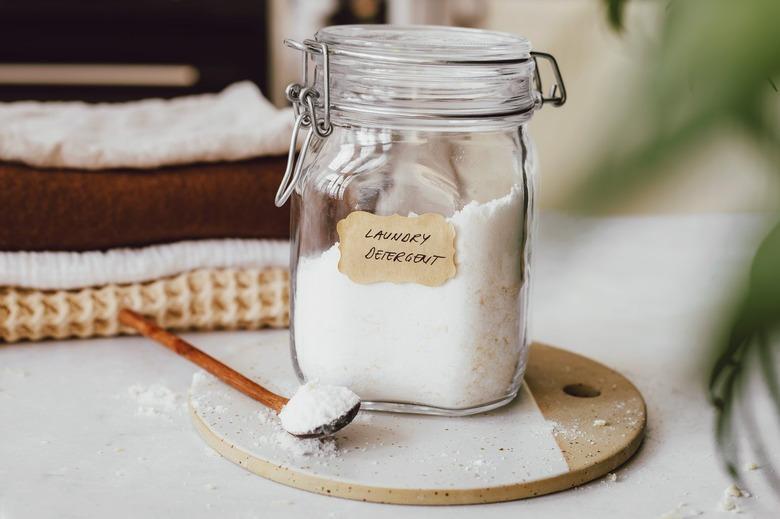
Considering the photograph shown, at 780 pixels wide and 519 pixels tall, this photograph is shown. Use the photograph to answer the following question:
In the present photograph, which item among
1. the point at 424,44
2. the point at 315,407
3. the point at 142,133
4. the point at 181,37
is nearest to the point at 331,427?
the point at 315,407

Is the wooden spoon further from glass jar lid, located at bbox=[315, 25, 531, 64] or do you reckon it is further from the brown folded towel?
glass jar lid, located at bbox=[315, 25, 531, 64]

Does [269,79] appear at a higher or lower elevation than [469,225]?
lower

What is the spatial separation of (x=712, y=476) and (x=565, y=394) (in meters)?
0.13

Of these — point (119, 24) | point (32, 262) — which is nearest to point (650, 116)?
point (32, 262)

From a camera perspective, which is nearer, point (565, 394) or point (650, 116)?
point (650, 116)

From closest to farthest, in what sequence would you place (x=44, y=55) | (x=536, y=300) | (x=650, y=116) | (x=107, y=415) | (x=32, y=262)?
(x=650, y=116) → (x=107, y=415) → (x=32, y=262) → (x=536, y=300) → (x=44, y=55)

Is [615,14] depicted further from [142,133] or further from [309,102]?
[142,133]

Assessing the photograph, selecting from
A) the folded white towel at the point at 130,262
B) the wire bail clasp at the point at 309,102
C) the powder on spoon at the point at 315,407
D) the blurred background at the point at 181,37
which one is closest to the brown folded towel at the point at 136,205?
the folded white towel at the point at 130,262

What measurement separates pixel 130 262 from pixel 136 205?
0.16 feet

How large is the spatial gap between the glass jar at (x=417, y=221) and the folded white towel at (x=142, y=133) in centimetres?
19

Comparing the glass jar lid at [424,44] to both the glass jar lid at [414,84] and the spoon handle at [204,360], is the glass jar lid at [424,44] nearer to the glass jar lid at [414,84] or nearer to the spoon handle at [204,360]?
the glass jar lid at [414,84]

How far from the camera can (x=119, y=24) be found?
6.52ft

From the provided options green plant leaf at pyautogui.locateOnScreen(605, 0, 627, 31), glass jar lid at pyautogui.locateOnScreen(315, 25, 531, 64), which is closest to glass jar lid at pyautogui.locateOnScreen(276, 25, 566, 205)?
glass jar lid at pyautogui.locateOnScreen(315, 25, 531, 64)

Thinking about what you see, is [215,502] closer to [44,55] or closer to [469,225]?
[469,225]
